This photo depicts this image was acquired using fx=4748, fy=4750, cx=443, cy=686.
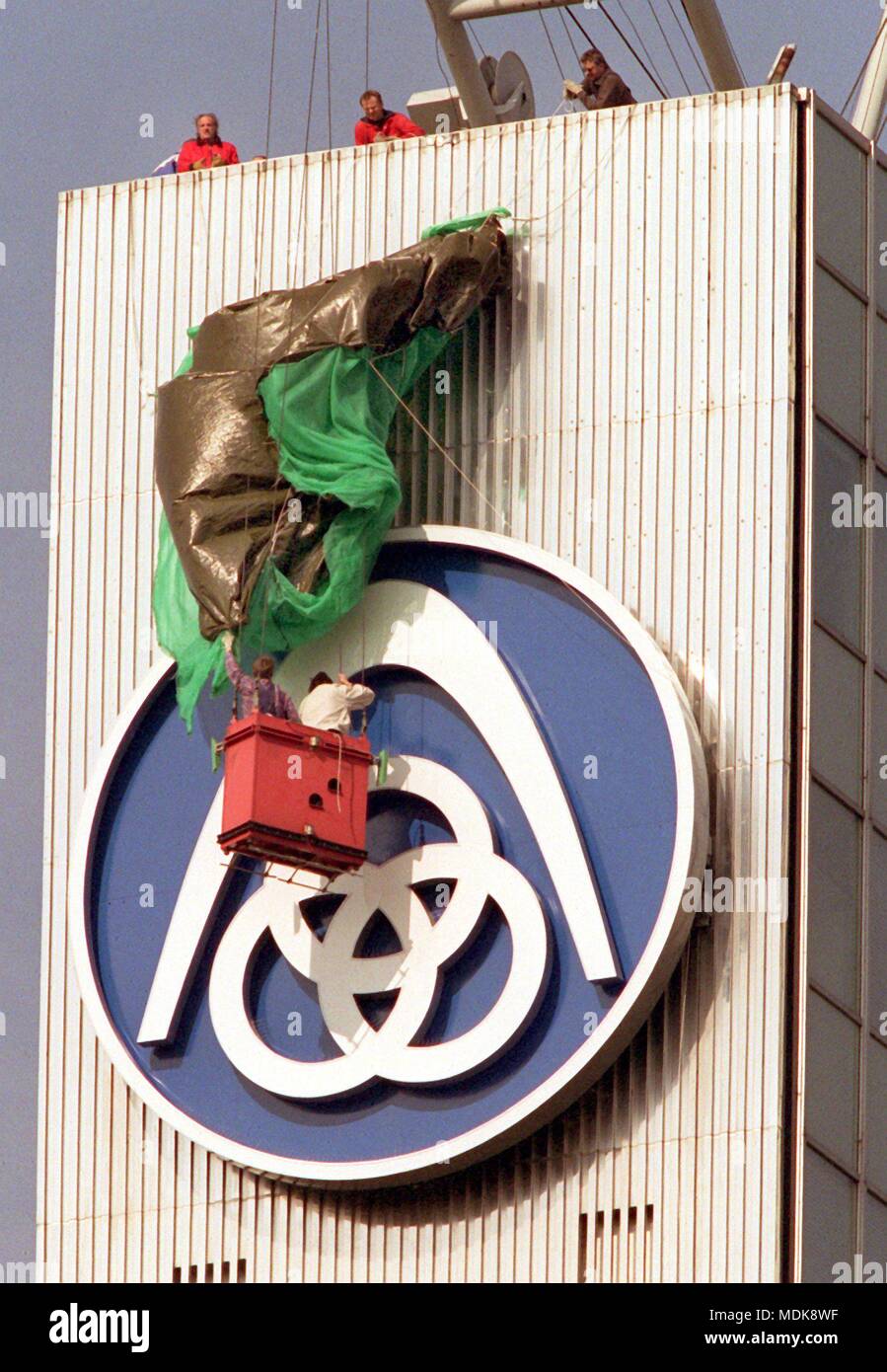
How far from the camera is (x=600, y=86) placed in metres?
49.8

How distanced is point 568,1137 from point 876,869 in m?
4.14

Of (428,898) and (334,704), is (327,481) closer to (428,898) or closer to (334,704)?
(334,704)

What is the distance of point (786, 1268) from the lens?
4481cm

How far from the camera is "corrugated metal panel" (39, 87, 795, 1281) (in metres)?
45.5

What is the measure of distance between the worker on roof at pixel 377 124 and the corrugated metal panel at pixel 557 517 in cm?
78

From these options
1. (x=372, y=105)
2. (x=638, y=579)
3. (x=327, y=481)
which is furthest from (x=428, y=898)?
(x=372, y=105)

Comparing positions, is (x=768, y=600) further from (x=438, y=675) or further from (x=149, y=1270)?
(x=149, y=1270)

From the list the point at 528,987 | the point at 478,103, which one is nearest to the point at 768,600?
the point at 528,987

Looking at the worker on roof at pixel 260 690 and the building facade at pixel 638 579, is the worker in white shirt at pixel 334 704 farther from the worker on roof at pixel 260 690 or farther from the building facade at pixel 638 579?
the building facade at pixel 638 579

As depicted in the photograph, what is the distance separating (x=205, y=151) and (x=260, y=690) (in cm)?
741

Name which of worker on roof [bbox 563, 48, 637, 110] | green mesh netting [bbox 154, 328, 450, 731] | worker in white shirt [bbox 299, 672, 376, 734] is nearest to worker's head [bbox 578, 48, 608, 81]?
worker on roof [bbox 563, 48, 637, 110]

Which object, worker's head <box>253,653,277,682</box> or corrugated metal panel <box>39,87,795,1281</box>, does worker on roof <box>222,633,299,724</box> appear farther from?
corrugated metal panel <box>39,87,795,1281</box>

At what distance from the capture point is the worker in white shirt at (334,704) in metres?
46.6

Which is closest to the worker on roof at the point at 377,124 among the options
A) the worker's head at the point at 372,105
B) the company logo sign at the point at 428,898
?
the worker's head at the point at 372,105
